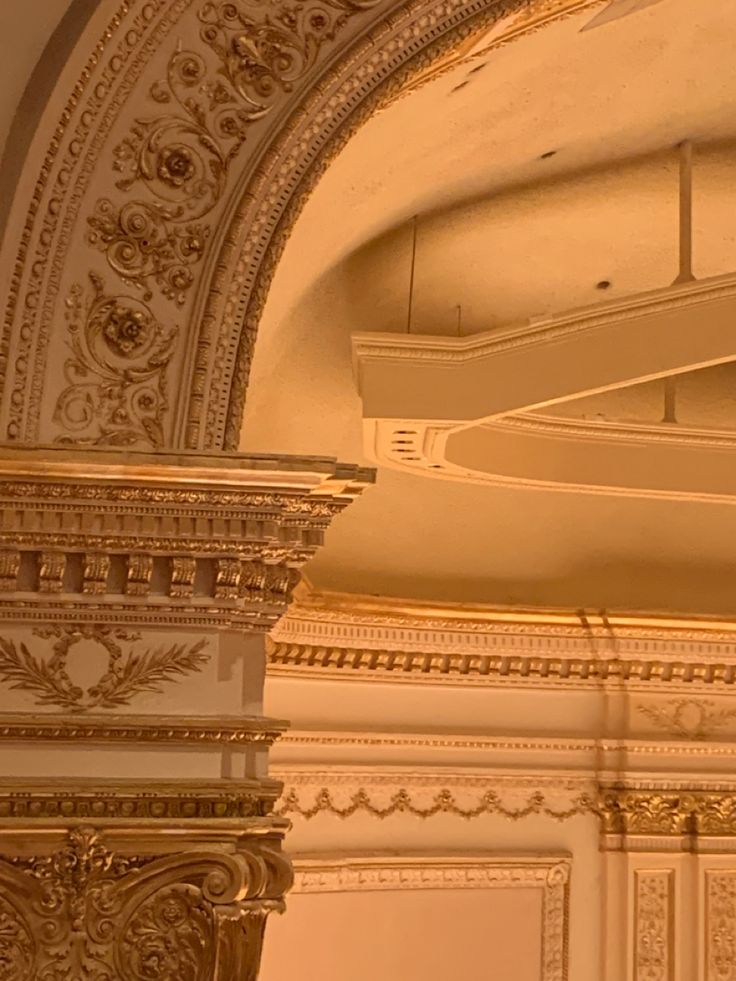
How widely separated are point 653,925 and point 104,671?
372 cm

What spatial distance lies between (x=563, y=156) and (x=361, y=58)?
154 cm

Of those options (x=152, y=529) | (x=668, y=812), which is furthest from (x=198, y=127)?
(x=668, y=812)

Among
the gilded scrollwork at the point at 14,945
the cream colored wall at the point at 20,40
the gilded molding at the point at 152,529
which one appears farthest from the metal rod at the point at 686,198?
the gilded scrollwork at the point at 14,945

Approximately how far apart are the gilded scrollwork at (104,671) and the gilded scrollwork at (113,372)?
0.34m

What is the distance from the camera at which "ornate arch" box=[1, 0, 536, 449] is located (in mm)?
2590

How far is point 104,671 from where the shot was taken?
2.55m

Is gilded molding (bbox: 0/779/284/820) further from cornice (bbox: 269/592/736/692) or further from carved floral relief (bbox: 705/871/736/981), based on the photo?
carved floral relief (bbox: 705/871/736/981)

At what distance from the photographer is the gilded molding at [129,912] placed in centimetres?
244

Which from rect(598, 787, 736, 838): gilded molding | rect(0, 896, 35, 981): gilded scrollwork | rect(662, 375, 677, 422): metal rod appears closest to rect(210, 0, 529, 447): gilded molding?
rect(0, 896, 35, 981): gilded scrollwork

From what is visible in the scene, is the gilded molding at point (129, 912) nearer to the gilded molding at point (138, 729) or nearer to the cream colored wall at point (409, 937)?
the gilded molding at point (138, 729)

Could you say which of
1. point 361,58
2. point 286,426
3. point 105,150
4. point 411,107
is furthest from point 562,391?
point 286,426

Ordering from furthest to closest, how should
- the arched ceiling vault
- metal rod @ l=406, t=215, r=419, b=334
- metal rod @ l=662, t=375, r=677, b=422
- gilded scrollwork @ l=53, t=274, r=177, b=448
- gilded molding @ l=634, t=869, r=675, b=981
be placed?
gilded molding @ l=634, t=869, r=675, b=981
metal rod @ l=662, t=375, r=677, b=422
metal rod @ l=406, t=215, r=419, b=334
the arched ceiling vault
gilded scrollwork @ l=53, t=274, r=177, b=448

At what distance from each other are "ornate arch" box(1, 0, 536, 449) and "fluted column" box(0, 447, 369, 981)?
0.46 feet

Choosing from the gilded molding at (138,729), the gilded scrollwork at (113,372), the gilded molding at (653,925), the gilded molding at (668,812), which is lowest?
the gilded molding at (653,925)
